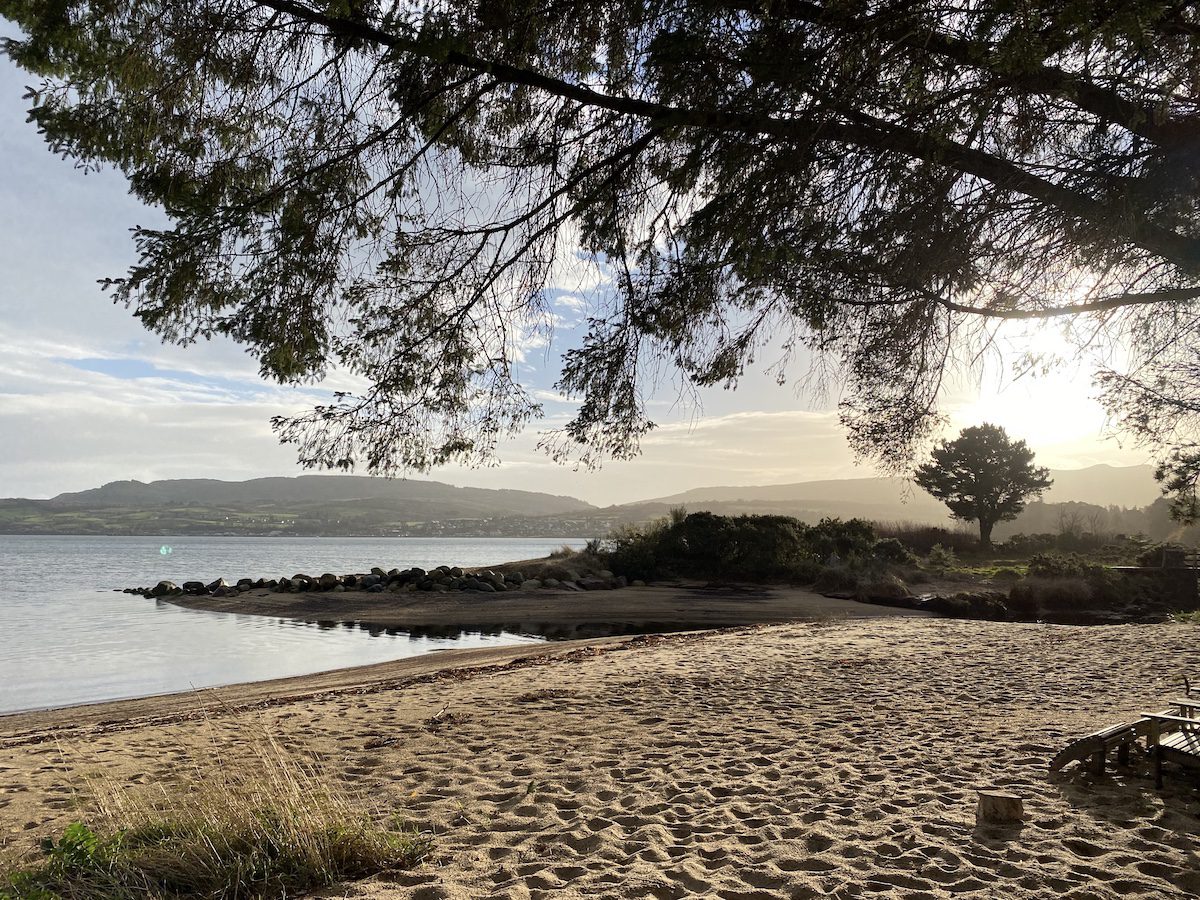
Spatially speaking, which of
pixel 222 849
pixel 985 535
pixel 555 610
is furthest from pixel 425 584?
Answer: pixel 985 535

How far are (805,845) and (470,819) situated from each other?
6.17 feet

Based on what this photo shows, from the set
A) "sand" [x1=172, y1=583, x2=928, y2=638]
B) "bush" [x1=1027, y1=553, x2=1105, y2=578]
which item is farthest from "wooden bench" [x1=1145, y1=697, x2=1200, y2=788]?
"bush" [x1=1027, y1=553, x2=1105, y2=578]

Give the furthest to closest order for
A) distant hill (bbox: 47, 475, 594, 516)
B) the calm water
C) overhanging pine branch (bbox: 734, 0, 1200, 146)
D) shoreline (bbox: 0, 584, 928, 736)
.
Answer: distant hill (bbox: 47, 475, 594, 516), shoreline (bbox: 0, 584, 928, 736), the calm water, overhanging pine branch (bbox: 734, 0, 1200, 146)

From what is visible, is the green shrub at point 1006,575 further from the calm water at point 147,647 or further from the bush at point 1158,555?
the calm water at point 147,647

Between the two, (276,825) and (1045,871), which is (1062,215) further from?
(276,825)

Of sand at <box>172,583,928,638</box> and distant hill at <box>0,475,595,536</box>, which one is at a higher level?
distant hill at <box>0,475,595,536</box>

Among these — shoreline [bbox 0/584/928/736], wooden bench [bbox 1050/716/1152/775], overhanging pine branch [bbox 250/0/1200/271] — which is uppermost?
overhanging pine branch [bbox 250/0/1200/271]

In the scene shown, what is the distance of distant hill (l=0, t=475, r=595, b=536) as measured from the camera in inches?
4092

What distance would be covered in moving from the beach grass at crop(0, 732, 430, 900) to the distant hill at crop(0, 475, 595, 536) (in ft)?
284

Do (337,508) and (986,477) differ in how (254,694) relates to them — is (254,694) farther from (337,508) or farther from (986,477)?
(337,508)

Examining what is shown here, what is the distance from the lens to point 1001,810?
156 inches

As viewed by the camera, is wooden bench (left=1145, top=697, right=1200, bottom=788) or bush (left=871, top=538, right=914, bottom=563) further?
bush (left=871, top=538, right=914, bottom=563)

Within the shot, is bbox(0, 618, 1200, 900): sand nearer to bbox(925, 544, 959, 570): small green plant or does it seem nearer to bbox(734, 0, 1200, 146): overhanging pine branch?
bbox(734, 0, 1200, 146): overhanging pine branch

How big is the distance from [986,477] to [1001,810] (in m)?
39.1
